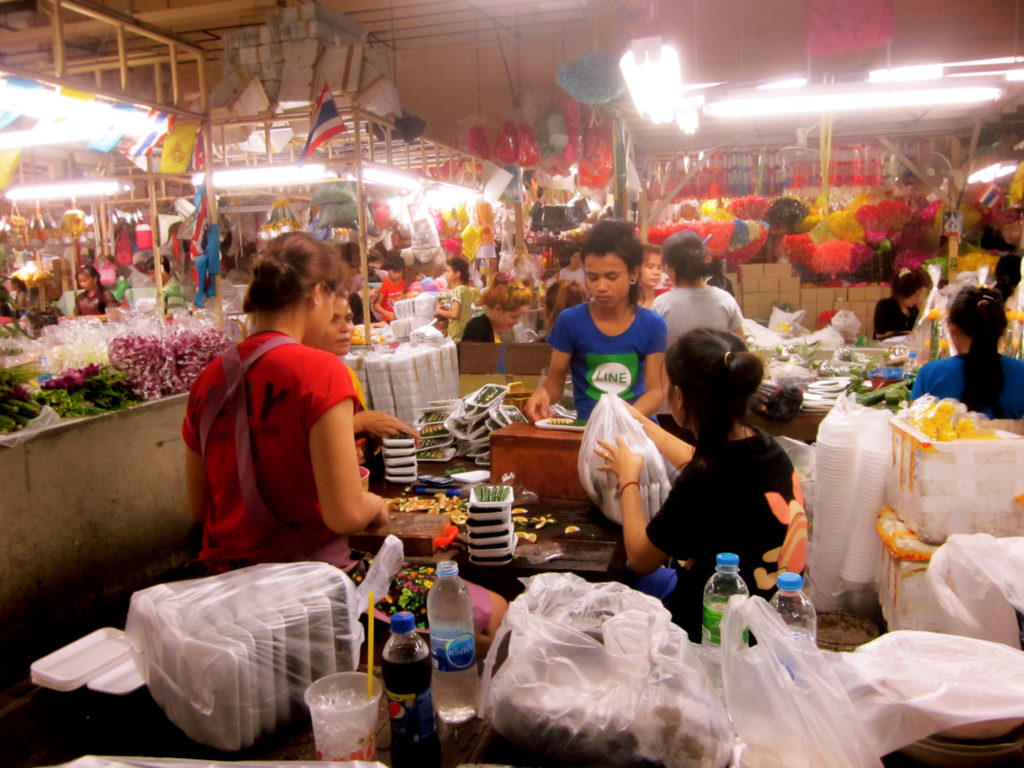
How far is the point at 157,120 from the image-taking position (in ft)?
18.2

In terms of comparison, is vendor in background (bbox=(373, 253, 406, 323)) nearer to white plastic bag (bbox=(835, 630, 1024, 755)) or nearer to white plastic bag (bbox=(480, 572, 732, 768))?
white plastic bag (bbox=(480, 572, 732, 768))

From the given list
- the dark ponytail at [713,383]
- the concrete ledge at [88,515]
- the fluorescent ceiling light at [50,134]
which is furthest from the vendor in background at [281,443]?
the fluorescent ceiling light at [50,134]

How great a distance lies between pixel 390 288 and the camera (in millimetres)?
9219

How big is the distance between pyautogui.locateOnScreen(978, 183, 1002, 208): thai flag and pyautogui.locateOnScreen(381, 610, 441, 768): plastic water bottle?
29.1 feet

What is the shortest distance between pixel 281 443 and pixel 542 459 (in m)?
1.44

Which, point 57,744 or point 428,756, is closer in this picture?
point 428,756

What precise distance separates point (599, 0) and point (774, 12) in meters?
1.59

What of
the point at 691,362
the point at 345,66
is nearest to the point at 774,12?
the point at 345,66

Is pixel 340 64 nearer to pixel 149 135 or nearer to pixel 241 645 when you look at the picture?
pixel 149 135

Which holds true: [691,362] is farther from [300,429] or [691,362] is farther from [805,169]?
[805,169]

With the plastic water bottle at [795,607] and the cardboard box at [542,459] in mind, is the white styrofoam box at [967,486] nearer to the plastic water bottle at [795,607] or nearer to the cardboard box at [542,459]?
the cardboard box at [542,459]

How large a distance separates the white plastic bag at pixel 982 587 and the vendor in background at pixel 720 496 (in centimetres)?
38

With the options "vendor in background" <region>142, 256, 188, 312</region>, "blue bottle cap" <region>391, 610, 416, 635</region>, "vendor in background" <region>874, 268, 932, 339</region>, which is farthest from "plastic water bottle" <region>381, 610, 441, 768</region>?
"vendor in background" <region>874, 268, 932, 339</region>

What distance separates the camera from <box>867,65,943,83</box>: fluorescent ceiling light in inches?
215
